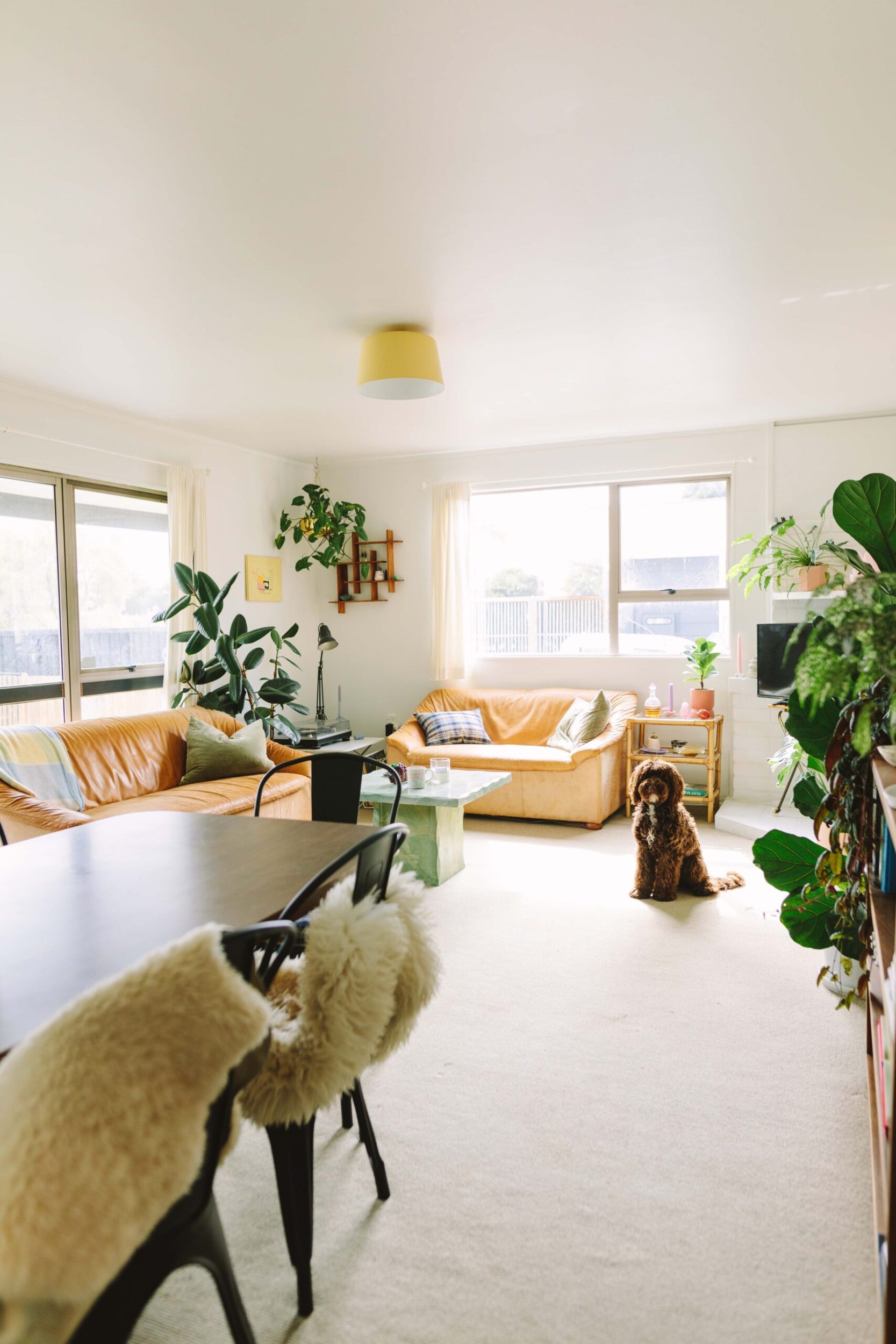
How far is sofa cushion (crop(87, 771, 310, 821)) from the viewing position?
4.01m

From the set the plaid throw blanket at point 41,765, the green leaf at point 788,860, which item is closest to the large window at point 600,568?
the plaid throw blanket at point 41,765

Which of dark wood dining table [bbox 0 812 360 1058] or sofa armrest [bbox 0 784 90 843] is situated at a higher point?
dark wood dining table [bbox 0 812 360 1058]

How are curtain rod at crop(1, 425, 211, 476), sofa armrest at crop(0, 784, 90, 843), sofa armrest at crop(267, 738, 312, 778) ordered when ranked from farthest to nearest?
sofa armrest at crop(267, 738, 312, 778), curtain rod at crop(1, 425, 211, 476), sofa armrest at crop(0, 784, 90, 843)

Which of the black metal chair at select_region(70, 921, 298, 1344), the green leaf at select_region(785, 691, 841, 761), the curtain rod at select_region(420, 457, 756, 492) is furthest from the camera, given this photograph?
the curtain rod at select_region(420, 457, 756, 492)

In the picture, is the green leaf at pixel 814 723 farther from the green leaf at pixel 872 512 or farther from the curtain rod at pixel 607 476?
the curtain rod at pixel 607 476

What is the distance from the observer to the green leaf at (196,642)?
16.3 ft

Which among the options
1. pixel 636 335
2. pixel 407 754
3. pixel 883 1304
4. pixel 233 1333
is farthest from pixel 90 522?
pixel 883 1304

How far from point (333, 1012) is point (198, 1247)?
14.6 inches

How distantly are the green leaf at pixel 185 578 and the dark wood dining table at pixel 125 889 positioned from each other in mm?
2804

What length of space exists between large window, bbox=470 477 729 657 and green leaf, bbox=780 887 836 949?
3.64m

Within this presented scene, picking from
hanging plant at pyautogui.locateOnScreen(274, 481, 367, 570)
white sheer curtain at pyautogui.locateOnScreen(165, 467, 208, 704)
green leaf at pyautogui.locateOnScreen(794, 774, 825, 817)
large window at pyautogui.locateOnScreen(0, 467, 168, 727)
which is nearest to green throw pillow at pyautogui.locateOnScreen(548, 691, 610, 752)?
hanging plant at pyautogui.locateOnScreen(274, 481, 367, 570)

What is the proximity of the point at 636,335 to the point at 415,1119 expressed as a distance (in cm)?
321

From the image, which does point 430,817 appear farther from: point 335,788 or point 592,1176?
point 592,1176

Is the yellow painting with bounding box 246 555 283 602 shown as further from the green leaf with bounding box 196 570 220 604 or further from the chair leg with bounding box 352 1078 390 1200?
the chair leg with bounding box 352 1078 390 1200
